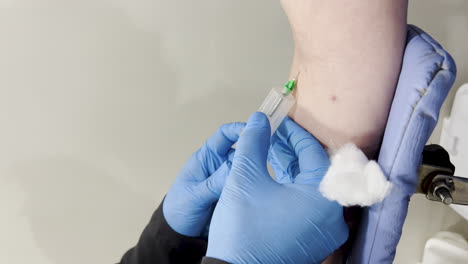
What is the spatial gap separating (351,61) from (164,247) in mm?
646

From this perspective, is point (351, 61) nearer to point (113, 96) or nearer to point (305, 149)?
point (305, 149)

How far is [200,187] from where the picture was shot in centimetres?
90

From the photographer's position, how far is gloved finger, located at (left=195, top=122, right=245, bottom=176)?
2.96 feet

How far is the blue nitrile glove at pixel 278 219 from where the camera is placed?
0.65 m

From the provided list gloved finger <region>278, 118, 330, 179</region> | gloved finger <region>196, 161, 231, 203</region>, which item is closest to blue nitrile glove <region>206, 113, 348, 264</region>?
gloved finger <region>278, 118, 330, 179</region>

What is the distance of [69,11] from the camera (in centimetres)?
101

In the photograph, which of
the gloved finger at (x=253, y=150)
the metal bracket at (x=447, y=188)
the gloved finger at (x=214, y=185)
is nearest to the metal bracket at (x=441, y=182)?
the metal bracket at (x=447, y=188)

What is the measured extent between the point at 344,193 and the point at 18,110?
0.94m

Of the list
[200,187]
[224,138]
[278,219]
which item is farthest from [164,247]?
[278,219]

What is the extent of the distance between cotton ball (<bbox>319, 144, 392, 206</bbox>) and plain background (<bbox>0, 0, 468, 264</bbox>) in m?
0.61

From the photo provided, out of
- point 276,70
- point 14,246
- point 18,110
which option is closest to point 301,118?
point 276,70

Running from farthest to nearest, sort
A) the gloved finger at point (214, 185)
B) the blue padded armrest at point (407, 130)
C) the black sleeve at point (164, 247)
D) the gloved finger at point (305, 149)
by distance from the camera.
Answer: the black sleeve at point (164, 247) → the gloved finger at point (214, 185) → the gloved finger at point (305, 149) → the blue padded armrest at point (407, 130)

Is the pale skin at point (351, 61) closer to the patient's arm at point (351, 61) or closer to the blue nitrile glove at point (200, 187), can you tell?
the patient's arm at point (351, 61)

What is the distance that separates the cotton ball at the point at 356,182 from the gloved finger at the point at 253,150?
15 centimetres
